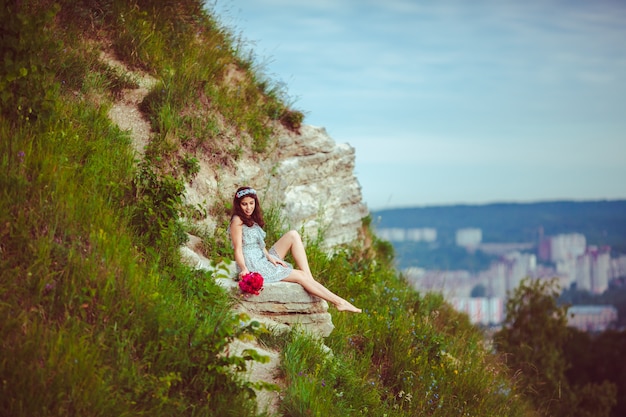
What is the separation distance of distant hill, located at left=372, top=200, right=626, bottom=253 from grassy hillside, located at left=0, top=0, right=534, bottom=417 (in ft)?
120

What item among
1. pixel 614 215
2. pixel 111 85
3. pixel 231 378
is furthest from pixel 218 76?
pixel 614 215

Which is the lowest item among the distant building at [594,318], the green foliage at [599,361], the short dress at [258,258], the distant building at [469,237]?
the green foliage at [599,361]

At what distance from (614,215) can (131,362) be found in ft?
170

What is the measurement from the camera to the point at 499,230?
2216 inches

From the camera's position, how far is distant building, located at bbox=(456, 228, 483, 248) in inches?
2094

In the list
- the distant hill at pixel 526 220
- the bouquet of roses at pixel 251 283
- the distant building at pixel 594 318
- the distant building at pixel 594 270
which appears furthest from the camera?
→ the distant hill at pixel 526 220

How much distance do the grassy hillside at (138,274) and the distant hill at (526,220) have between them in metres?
36.7

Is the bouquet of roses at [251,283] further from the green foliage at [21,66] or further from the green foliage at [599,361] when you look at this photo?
the green foliage at [599,361]

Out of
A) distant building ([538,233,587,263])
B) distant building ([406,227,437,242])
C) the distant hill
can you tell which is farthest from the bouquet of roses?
distant building ([538,233,587,263])

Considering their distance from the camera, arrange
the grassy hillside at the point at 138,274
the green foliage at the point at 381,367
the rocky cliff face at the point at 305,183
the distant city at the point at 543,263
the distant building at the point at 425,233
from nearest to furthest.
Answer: the grassy hillside at the point at 138,274, the green foliage at the point at 381,367, the rocky cliff face at the point at 305,183, the distant city at the point at 543,263, the distant building at the point at 425,233

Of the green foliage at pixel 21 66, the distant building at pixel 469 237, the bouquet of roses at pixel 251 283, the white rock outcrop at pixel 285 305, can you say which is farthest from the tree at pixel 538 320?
the distant building at pixel 469 237

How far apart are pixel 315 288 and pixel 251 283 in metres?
0.76

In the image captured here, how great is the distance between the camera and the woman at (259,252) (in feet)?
26.6

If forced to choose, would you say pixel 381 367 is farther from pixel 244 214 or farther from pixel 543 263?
pixel 543 263
